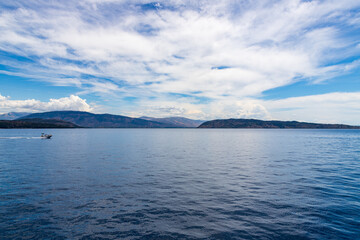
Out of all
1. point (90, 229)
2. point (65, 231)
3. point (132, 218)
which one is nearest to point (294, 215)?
point (132, 218)

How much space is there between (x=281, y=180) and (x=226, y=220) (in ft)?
59.5

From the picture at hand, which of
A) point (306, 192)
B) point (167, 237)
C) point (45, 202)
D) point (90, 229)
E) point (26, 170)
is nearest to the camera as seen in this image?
point (167, 237)

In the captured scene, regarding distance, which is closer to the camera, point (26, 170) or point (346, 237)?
point (346, 237)

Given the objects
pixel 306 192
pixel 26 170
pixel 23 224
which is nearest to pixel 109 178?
pixel 23 224

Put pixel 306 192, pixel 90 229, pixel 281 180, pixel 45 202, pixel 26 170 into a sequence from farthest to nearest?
pixel 26 170 → pixel 281 180 → pixel 306 192 → pixel 45 202 → pixel 90 229

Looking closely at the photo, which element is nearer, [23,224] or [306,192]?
[23,224]

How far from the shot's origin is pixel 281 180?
3164 cm

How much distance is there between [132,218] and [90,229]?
3.46m

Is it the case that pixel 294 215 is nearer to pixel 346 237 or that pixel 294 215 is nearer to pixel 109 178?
pixel 346 237

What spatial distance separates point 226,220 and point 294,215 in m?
6.58

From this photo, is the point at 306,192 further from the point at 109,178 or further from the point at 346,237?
the point at 109,178

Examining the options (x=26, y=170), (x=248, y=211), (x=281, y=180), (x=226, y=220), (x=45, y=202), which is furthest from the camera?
(x=26, y=170)

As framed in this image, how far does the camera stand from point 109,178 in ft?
106

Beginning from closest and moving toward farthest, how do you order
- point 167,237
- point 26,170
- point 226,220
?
point 167,237 < point 226,220 < point 26,170
